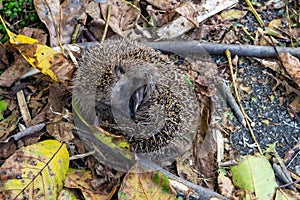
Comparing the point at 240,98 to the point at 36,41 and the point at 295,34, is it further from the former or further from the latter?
the point at 36,41

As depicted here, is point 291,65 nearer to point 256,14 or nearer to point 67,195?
point 256,14

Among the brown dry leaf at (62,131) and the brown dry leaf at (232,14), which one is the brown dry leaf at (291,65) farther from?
the brown dry leaf at (62,131)

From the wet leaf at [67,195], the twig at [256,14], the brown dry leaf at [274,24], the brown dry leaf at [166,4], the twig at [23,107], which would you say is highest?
the brown dry leaf at [166,4]

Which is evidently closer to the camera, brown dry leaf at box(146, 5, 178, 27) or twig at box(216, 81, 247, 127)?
twig at box(216, 81, 247, 127)

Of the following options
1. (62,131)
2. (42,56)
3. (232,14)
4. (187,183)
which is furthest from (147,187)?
(232,14)

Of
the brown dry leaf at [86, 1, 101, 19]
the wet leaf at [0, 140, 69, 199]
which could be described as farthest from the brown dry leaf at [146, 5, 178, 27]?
the wet leaf at [0, 140, 69, 199]

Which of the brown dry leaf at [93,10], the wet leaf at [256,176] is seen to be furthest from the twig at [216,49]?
the wet leaf at [256,176]

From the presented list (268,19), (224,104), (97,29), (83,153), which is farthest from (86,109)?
(268,19)

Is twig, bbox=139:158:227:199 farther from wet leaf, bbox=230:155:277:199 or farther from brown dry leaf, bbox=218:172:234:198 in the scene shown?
wet leaf, bbox=230:155:277:199
